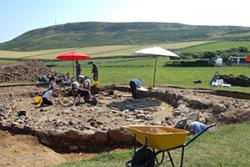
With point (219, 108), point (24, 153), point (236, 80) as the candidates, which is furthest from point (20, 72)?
point (24, 153)

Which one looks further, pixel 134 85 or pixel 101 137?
pixel 134 85

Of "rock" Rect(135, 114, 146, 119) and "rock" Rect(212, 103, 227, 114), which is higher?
"rock" Rect(212, 103, 227, 114)

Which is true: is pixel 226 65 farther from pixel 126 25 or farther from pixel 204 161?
pixel 126 25

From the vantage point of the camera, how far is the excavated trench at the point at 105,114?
505 inches

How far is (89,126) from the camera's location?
1373 centimetres

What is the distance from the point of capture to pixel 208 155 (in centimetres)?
933

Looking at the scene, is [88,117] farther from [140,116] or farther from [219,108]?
[219,108]

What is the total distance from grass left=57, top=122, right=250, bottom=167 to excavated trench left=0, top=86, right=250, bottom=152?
3002 mm

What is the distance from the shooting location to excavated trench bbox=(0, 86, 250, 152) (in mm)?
12828

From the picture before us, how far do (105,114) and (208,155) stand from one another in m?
8.03

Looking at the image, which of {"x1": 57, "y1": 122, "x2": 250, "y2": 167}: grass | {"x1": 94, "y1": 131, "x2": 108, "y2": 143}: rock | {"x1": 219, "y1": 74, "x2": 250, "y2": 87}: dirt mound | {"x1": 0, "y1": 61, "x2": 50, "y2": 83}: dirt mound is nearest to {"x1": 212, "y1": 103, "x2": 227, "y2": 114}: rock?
{"x1": 57, "y1": 122, "x2": 250, "y2": 167}: grass

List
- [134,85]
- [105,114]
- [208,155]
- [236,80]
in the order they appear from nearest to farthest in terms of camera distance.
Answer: [208,155], [105,114], [134,85], [236,80]

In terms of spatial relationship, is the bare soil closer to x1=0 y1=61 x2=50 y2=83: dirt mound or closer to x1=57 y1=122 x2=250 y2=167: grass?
x1=57 y1=122 x2=250 y2=167: grass

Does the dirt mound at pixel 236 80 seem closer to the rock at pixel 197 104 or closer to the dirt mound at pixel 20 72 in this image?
the rock at pixel 197 104
